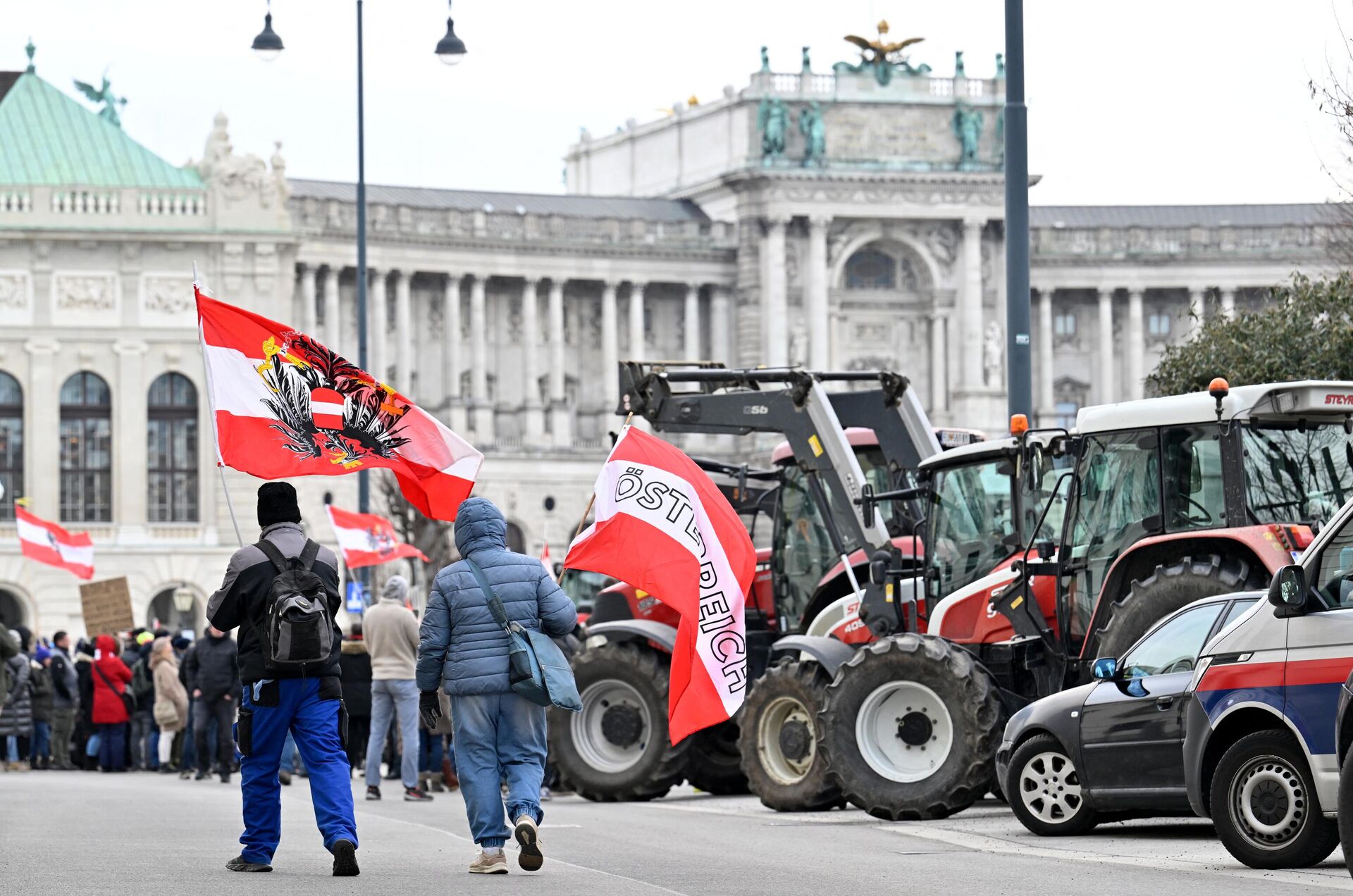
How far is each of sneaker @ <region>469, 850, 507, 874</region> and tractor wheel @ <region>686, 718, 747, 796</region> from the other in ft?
34.1

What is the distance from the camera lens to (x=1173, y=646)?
1688 cm

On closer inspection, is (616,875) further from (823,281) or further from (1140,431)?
(823,281)

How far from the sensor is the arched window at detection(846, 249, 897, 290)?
95.1 meters

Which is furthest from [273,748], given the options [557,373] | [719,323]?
[719,323]

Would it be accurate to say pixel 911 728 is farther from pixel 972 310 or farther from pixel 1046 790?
pixel 972 310

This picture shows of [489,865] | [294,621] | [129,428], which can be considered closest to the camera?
[294,621]

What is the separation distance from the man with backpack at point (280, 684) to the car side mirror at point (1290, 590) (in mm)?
4914

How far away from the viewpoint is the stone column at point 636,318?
9262cm

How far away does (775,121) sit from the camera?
9281 centimetres

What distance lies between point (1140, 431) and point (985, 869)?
4904mm

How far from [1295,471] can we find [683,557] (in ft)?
14.0

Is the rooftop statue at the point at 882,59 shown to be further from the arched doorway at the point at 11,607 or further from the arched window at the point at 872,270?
the arched doorway at the point at 11,607

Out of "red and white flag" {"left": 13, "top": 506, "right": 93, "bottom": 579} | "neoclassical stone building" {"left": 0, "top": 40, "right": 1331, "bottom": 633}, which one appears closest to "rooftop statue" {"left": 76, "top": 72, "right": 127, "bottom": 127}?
"neoclassical stone building" {"left": 0, "top": 40, "right": 1331, "bottom": 633}

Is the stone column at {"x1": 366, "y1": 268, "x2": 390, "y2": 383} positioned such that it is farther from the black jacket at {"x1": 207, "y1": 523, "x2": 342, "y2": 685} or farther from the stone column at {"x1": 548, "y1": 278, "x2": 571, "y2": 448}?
the black jacket at {"x1": 207, "y1": 523, "x2": 342, "y2": 685}
